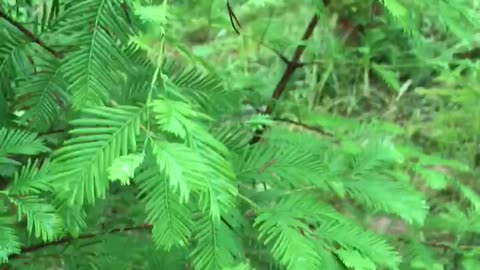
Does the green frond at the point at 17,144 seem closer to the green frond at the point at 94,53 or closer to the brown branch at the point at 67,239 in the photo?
the green frond at the point at 94,53

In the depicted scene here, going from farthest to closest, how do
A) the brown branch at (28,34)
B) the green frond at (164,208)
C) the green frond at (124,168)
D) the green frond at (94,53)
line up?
the brown branch at (28,34) → the green frond at (94,53) → the green frond at (164,208) → the green frond at (124,168)

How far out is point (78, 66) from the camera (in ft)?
4.21

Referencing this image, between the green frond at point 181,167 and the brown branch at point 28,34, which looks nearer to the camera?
the green frond at point 181,167

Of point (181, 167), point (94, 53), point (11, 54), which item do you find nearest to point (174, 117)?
point (181, 167)

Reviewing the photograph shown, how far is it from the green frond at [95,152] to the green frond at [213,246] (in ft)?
0.85

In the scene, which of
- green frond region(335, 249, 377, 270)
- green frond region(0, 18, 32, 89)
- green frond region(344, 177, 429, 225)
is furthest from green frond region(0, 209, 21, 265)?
green frond region(344, 177, 429, 225)

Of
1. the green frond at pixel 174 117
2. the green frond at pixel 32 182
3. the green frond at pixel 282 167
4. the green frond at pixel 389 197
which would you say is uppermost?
the green frond at pixel 174 117

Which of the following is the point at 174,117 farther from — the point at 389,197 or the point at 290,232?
the point at 389,197

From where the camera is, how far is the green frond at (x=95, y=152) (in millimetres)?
1071

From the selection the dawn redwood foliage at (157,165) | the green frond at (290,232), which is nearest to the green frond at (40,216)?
the dawn redwood foliage at (157,165)

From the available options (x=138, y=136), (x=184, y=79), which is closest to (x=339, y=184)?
(x=184, y=79)

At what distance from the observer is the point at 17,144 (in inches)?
Result: 51.7

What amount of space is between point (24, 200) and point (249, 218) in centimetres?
46

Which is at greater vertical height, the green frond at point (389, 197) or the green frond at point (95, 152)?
the green frond at point (95, 152)
